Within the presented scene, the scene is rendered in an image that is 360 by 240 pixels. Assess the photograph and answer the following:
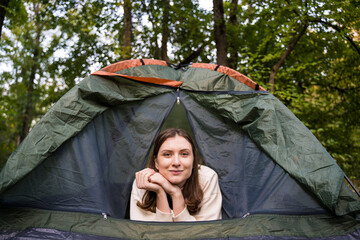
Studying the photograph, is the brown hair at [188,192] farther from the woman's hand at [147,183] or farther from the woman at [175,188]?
the woman's hand at [147,183]

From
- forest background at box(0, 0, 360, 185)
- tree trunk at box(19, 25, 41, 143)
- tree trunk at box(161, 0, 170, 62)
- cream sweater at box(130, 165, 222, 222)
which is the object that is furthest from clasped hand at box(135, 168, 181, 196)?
tree trunk at box(19, 25, 41, 143)

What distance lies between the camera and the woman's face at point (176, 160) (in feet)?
6.61

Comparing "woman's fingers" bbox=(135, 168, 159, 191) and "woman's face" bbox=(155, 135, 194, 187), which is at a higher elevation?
"woman's face" bbox=(155, 135, 194, 187)

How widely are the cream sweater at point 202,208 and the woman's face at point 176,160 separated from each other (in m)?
0.20

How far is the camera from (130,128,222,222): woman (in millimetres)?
1941

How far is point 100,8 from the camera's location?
5.80 metres

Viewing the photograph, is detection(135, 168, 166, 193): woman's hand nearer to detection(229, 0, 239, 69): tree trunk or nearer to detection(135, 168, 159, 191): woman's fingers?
detection(135, 168, 159, 191): woman's fingers

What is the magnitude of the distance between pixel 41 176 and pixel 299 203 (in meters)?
1.75

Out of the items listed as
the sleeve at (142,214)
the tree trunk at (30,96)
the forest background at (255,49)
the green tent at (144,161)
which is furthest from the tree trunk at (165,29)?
the tree trunk at (30,96)

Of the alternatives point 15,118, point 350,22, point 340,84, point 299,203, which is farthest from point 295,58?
point 15,118

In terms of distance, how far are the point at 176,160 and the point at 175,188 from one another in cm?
18

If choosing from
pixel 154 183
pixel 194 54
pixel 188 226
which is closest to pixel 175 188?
pixel 154 183

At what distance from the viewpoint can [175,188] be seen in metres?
1.97

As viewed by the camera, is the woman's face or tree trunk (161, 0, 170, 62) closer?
the woman's face
